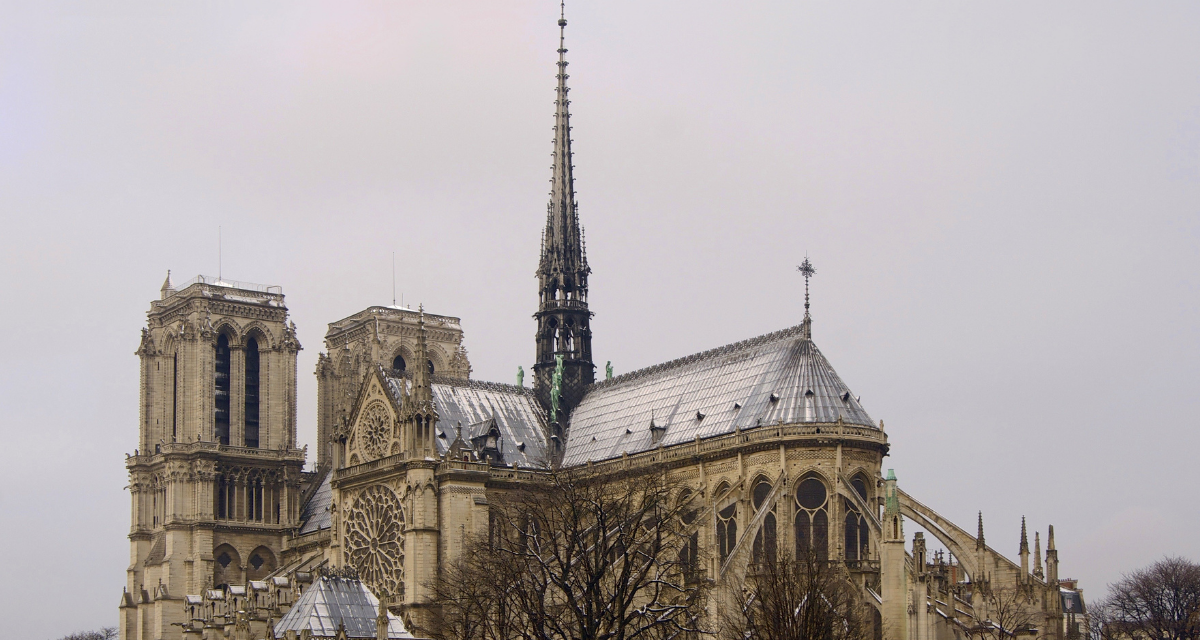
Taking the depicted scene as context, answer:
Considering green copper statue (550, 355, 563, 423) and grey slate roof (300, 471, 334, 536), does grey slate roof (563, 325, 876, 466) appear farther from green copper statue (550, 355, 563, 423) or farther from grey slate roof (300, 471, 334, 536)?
grey slate roof (300, 471, 334, 536)

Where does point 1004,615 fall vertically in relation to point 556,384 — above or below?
below

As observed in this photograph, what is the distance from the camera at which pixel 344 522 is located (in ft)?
316

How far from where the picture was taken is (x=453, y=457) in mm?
89875

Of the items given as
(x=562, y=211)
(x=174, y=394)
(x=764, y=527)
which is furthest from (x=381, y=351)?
(x=764, y=527)

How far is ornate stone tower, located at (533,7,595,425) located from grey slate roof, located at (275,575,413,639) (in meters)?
21.4

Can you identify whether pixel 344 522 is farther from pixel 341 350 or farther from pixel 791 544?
pixel 341 350

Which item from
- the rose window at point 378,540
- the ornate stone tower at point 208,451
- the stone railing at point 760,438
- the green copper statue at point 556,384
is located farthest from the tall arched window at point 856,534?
the ornate stone tower at point 208,451

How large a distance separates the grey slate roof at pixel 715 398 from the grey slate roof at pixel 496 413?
2.01 m

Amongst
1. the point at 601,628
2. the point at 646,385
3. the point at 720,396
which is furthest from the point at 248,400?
the point at 601,628

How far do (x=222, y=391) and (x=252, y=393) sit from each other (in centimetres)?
216

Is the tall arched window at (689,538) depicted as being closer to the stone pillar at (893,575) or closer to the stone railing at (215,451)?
the stone pillar at (893,575)

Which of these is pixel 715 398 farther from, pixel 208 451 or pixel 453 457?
pixel 208 451

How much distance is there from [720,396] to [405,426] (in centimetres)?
1558

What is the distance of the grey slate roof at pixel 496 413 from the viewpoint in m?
94.8
